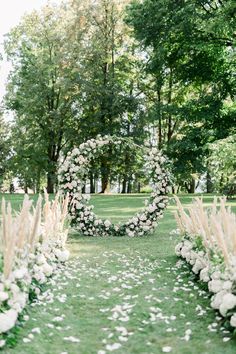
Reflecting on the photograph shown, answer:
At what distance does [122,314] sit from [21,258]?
1.49 metres

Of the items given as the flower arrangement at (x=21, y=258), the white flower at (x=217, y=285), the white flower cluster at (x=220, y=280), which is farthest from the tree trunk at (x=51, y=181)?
the white flower at (x=217, y=285)

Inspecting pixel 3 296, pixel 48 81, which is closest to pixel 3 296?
pixel 3 296

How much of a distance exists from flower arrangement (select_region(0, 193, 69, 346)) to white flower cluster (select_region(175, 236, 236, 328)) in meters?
2.25

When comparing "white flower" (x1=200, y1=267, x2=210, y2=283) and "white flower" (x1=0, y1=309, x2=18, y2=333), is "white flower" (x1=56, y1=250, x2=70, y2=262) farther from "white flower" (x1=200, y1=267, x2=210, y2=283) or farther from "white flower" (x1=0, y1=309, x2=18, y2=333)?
"white flower" (x1=0, y1=309, x2=18, y2=333)

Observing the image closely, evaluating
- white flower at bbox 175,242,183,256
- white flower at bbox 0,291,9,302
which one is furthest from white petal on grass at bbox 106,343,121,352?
white flower at bbox 175,242,183,256

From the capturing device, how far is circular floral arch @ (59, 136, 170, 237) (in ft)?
41.7

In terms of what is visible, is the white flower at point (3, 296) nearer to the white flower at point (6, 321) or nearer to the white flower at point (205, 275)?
the white flower at point (6, 321)

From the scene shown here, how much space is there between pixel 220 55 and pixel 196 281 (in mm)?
21664

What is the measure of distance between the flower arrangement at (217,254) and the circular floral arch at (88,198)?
436 centimetres

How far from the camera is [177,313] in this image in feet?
18.8

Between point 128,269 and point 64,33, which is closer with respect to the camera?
point 128,269

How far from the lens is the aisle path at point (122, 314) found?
468 centimetres

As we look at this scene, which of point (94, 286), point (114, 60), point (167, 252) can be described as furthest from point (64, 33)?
point (94, 286)

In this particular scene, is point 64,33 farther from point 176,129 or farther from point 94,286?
point 94,286
